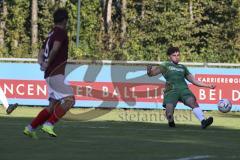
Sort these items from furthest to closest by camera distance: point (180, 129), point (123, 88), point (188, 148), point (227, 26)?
point (227, 26), point (123, 88), point (180, 129), point (188, 148)

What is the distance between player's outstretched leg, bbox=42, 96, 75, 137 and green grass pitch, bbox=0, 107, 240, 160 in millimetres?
166

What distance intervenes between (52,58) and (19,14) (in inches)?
1467

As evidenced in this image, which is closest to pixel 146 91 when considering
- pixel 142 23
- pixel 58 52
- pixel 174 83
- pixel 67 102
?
pixel 174 83

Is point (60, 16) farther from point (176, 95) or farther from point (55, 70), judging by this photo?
point (176, 95)

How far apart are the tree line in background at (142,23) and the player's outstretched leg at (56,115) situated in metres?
31.1

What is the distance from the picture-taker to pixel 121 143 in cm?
1088

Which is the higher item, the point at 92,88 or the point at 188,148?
the point at 188,148

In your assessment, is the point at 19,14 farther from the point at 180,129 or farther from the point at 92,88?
the point at 180,129

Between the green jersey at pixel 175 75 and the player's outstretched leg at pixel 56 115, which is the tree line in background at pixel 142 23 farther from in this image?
the player's outstretched leg at pixel 56 115

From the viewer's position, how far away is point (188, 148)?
33.6ft

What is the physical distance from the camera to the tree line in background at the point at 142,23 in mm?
44875

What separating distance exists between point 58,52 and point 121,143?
167cm

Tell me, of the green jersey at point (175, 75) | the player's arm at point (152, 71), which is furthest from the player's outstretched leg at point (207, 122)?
the player's arm at point (152, 71)

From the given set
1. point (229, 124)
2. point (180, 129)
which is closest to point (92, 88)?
point (229, 124)
